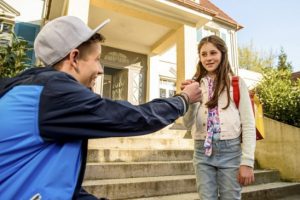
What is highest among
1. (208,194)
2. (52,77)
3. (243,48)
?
(243,48)

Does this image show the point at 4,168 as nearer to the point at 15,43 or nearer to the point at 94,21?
the point at 15,43

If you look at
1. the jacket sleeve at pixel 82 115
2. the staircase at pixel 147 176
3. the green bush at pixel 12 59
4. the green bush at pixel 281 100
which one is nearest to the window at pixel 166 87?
the green bush at pixel 281 100

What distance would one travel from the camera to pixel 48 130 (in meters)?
0.84

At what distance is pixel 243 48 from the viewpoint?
27125 millimetres

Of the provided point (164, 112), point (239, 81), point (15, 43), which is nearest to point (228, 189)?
point (239, 81)

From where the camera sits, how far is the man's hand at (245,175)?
64.9 inches

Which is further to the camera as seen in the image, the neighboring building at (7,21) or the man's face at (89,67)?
the neighboring building at (7,21)

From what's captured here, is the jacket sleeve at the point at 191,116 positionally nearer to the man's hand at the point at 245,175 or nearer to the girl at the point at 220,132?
the girl at the point at 220,132

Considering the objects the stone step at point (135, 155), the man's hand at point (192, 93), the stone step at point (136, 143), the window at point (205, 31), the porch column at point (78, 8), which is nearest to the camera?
the man's hand at point (192, 93)

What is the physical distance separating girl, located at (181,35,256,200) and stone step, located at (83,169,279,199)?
1469mm

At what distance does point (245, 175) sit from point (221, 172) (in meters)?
0.16

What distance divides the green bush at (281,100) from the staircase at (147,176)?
1782 mm

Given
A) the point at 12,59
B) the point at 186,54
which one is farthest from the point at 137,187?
the point at 186,54

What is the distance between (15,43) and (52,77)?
5.35 metres
